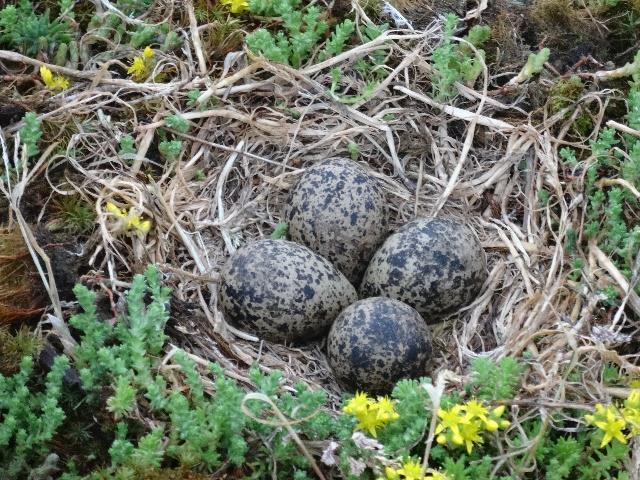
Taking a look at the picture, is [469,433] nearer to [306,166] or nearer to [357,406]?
[357,406]

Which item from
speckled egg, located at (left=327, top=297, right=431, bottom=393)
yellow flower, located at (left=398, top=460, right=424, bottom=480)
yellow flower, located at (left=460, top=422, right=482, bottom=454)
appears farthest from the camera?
speckled egg, located at (left=327, top=297, right=431, bottom=393)

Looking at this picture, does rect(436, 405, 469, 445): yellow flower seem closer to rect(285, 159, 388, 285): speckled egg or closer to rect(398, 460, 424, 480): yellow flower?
rect(398, 460, 424, 480): yellow flower

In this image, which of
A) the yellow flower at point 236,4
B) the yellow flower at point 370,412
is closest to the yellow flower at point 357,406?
the yellow flower at point 370,412

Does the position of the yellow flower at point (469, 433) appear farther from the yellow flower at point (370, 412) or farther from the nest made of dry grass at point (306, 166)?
the nest made of dry grass at point (306, 166)

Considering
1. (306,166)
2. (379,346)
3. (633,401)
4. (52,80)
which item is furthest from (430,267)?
(52,80)

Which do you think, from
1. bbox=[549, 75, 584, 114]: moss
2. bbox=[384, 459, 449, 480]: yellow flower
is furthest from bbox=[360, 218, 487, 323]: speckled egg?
bbox=[384, 459, 449, 480]: yellow flower

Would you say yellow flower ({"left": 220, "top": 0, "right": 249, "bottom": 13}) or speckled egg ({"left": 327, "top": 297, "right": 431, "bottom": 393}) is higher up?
yellow flower ({"left": 220, "top": 0, "right": 249, "bottom": 13})
